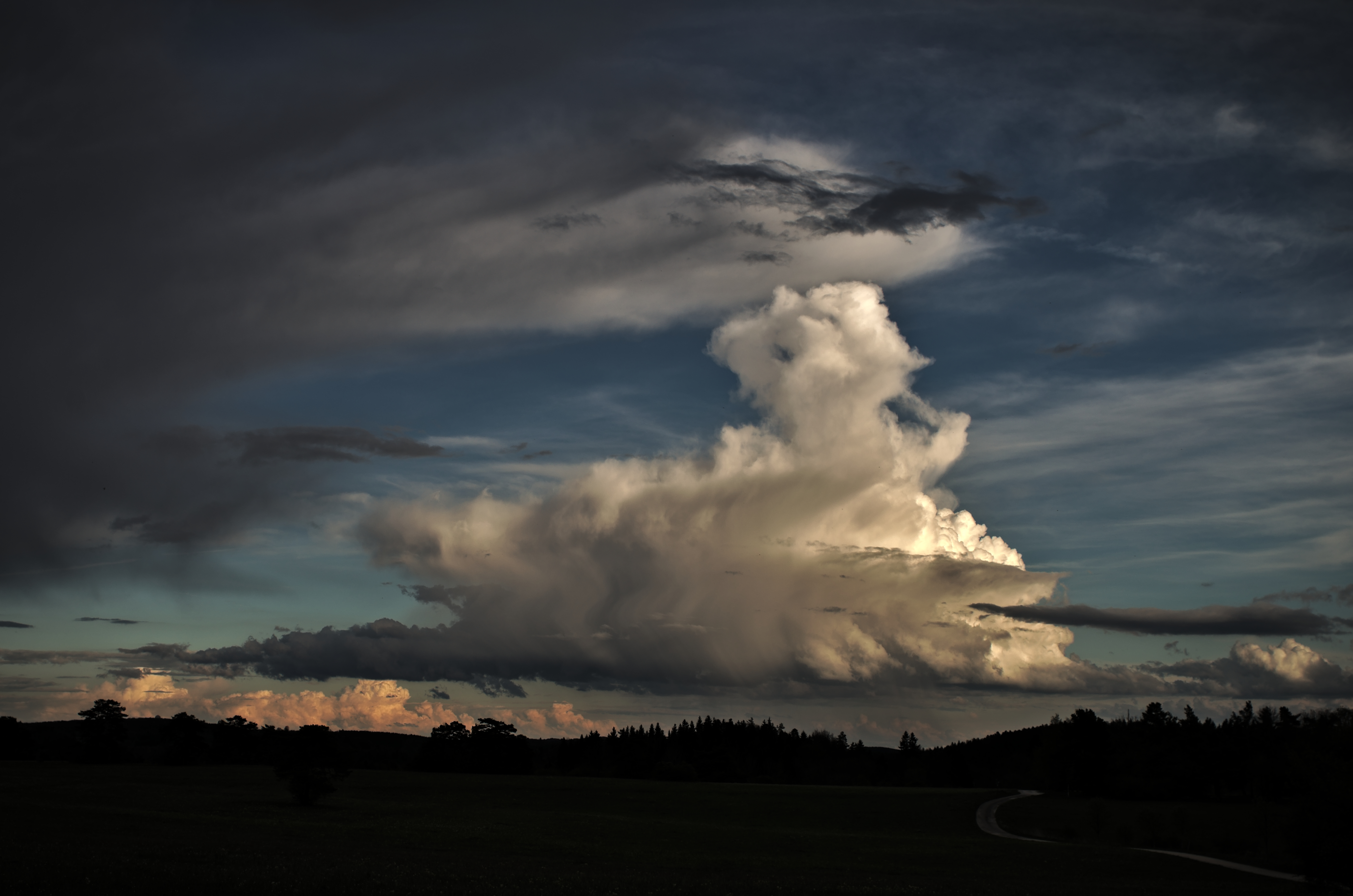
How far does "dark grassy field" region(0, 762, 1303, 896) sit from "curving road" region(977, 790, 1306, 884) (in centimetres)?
242

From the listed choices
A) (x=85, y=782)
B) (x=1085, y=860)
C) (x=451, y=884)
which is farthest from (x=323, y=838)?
(x=85, y=782)

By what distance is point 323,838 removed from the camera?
6062 cm

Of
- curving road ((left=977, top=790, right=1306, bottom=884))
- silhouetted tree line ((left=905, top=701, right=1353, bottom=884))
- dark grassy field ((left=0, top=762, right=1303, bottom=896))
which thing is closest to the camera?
dark grassy field ((left=0, top=762, right=1303, bottom=896))

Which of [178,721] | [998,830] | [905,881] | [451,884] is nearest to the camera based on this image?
[451,884]

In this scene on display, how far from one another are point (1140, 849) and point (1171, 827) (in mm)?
20558

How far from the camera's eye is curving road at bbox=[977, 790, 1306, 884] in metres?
66.1

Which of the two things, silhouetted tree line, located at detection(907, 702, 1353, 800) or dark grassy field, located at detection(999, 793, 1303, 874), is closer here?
dark grassy field, located at detection(999, 793, 1303, 874)

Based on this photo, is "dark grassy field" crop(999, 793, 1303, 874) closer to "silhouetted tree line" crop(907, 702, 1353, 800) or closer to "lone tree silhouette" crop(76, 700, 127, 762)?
"silhouetted tree line" crop(907, 702, 1353, 800)

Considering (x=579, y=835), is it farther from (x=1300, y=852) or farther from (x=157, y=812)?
(x=1300, y=852)

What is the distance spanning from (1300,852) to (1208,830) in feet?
223

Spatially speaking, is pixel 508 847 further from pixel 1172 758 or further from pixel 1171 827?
pixel 1172 758

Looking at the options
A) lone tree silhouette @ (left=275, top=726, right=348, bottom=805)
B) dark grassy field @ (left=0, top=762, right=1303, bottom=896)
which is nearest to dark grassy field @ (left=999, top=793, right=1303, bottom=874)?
dark grassy field @ (left=0, top=762, right=1303, bottom=896)

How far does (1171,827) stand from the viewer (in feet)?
333

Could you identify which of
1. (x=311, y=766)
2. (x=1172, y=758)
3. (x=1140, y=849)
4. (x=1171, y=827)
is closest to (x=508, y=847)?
(x=311, y=766)
